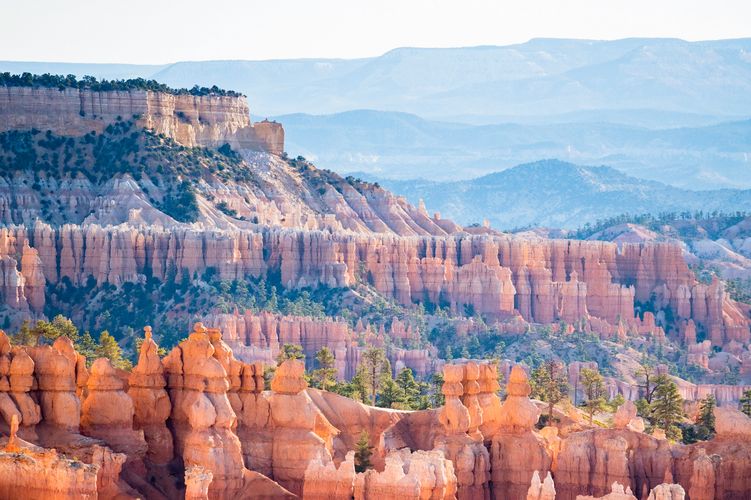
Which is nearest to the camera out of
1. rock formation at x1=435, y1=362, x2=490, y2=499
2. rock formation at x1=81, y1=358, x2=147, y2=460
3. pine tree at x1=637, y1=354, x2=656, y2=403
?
rock formation at x1=81, y1=358, x2=147, y2=460

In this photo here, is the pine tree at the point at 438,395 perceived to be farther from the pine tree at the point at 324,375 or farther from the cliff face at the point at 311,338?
the cliff face at the point at 311,338

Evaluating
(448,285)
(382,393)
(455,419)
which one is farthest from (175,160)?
(455,419)

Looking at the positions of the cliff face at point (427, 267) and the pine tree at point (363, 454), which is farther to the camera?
the cliff face at point (427, 267)

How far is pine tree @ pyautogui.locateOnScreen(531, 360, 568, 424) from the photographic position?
330 feet

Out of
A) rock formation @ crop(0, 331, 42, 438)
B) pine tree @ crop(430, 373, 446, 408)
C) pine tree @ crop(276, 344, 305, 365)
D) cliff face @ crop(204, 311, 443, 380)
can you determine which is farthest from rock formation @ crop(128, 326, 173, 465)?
cliff face @ crop(204, 311, 443, 380)

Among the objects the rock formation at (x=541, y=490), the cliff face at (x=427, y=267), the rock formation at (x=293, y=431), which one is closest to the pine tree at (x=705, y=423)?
the rock formation at (x=293, y=431)

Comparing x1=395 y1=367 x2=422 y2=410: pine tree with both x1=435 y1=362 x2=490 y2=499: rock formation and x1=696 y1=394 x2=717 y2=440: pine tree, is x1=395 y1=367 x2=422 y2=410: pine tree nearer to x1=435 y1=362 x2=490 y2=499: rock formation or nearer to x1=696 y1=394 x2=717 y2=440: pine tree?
x1=696 y1=394 x2=717 y2=440: pine tree

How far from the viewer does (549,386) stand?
10256cm

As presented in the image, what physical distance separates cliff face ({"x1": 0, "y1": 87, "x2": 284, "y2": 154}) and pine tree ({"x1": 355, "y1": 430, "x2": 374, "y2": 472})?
93.3 meters

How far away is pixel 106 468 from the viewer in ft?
231

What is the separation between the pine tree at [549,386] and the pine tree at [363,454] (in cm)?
1162

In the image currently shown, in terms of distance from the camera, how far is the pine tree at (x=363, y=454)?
259ft

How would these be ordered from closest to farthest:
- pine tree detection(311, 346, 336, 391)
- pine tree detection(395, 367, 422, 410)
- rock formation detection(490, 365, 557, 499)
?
rock formation detection(490, 365, 557, 499)
pine tree detection(395, 367, 422, 410)
pine tree detection(311, 346, 336, 391)

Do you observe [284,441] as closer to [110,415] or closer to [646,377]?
[110,415]
